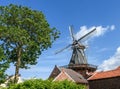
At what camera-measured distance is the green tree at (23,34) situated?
55.6 metres

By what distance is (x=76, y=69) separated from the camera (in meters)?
89.7

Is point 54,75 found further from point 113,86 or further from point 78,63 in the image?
point 113,86

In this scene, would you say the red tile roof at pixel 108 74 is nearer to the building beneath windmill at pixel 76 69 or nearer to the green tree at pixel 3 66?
the building beneath windmill at pixel 76 69

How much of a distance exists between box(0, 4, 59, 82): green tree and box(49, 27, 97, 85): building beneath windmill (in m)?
21.8

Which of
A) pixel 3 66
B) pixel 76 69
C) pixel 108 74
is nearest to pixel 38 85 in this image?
pixel 3 66

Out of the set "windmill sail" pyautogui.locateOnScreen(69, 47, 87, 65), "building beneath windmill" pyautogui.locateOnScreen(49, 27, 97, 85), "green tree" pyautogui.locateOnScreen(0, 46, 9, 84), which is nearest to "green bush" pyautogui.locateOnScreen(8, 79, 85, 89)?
"green tree" pyautogui.locateOnScreen(0, 46, 9, 84)

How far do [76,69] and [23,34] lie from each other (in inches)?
1431

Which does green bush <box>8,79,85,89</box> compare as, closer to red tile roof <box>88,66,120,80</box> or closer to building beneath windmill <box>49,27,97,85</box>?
red tile roof <box>88,66,120,80</box>

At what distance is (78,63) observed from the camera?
90.4m

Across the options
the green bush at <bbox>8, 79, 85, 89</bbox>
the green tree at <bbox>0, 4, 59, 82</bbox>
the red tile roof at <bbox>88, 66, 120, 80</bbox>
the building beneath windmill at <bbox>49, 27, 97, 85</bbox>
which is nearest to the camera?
the green bush at <bbox>8, 79, 85, 89</bbox>

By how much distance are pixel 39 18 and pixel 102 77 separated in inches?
902

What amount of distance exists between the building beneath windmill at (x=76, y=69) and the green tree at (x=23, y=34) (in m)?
21.8

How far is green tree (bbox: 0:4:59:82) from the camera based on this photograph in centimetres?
5559

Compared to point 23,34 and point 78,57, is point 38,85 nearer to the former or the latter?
point 23,34
